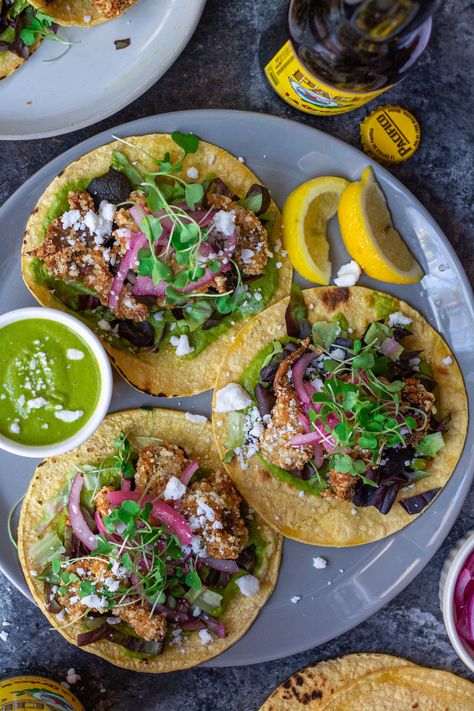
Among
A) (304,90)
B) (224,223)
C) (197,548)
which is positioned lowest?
(197,548)

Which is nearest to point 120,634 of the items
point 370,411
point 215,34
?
point 370,411

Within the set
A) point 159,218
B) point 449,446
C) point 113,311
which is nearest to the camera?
Result: point 159,218

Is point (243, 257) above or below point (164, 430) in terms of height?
above

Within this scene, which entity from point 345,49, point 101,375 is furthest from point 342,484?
point 345,49

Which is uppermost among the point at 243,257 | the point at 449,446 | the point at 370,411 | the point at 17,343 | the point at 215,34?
the point at 215,34

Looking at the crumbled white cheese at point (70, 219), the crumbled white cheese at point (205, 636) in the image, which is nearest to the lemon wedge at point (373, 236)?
the crumbled white cheese at point (70, 219)

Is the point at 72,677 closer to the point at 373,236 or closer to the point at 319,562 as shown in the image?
the point at 319,562

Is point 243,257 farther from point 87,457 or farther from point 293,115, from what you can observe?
point 87,457
